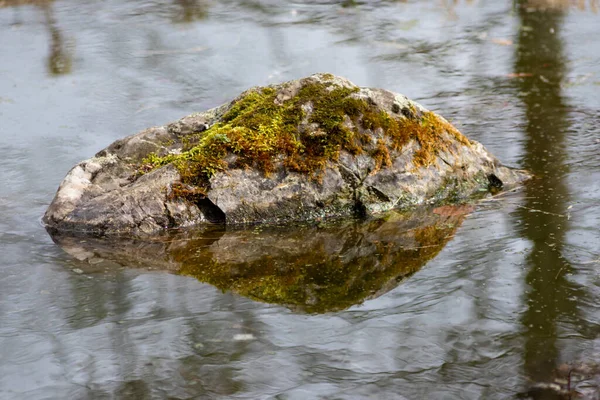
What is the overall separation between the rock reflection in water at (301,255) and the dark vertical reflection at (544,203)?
0.67 m

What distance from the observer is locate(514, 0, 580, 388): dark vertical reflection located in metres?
4.27

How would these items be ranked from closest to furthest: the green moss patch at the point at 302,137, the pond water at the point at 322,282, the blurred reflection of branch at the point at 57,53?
the pond water at the point at 322,282
the green moss patch at the point at 302,137
the blurred reflection of branch at the point at 57,53

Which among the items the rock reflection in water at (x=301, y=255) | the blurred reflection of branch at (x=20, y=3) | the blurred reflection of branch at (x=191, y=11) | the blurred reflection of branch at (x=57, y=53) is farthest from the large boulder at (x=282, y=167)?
the blurred reflection of branch at (x=20, y=3)

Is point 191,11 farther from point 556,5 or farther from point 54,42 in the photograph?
point 556,5

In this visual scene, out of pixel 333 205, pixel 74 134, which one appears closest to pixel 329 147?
Answer: pixel 333 205

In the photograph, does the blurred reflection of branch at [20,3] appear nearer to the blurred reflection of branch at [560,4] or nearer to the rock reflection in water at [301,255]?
the blurred reflection of branch at [560,4]

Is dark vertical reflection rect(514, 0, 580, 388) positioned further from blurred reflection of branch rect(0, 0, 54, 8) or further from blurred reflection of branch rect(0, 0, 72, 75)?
blurred reflection of branch rect(0, 0, 54, 8)

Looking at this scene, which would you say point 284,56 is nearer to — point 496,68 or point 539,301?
point 496,68

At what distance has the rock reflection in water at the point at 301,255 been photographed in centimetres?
504

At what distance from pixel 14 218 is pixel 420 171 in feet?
11.2

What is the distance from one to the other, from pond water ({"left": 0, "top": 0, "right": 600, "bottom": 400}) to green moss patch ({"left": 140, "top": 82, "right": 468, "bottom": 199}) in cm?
61

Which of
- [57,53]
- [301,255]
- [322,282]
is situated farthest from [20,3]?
[322,282]

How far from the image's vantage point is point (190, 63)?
1149 cm

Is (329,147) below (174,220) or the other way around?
the other way around
